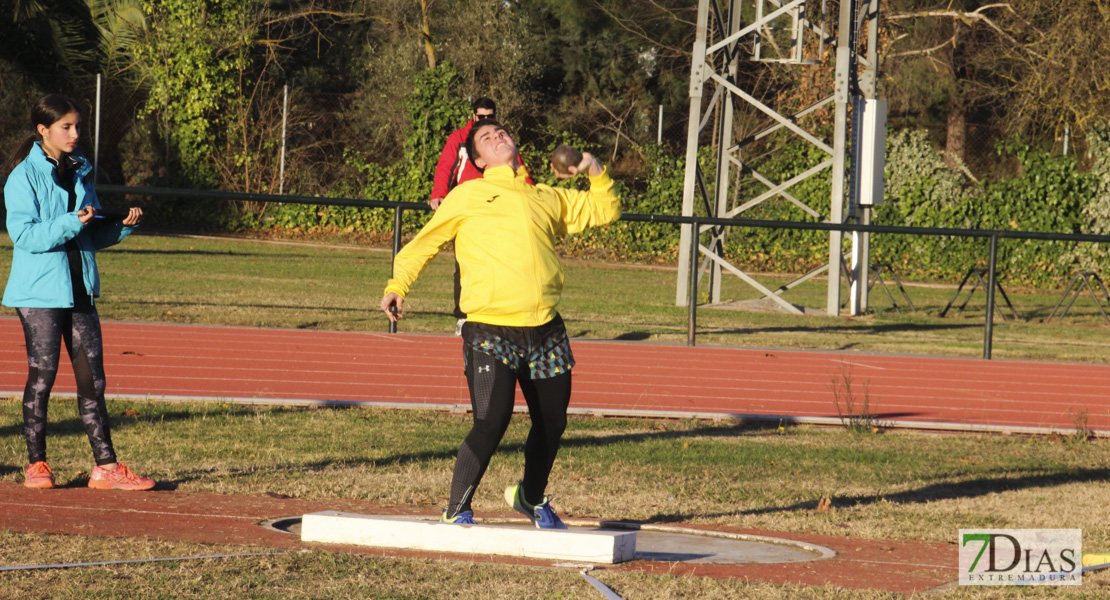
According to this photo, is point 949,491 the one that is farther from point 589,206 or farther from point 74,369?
point 74,369

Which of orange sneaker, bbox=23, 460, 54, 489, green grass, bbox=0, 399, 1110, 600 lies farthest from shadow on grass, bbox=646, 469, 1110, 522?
orange sneaker, bbox=23, 460, 54, 489

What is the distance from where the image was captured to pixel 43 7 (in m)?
28.8

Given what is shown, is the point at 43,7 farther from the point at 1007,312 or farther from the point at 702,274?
the point at 1007,312

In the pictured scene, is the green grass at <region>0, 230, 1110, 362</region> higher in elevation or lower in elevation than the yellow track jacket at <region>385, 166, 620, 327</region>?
lower

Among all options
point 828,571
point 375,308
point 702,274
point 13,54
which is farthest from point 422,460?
point 13,54

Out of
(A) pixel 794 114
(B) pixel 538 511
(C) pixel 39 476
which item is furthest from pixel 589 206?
(A) pixel 794 114

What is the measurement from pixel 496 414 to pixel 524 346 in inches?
11.5

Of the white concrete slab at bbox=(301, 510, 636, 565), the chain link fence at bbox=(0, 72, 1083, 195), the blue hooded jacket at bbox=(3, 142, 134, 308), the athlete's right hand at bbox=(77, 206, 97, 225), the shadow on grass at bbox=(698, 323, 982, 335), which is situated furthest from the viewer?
the chain link fence at bbox=(0, 72, 1083, 195)

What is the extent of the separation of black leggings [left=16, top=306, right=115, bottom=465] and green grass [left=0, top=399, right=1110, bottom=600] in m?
0.29

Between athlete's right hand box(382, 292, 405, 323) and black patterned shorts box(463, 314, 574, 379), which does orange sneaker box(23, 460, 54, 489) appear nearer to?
athlete's right hand box(382, 292, 405, 323)

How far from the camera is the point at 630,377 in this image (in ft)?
35.6

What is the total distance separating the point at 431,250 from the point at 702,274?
40.3ft

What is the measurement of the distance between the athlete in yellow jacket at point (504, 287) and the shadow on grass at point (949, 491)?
4.20 feet

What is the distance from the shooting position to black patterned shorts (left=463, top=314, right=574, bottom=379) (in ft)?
16.3
